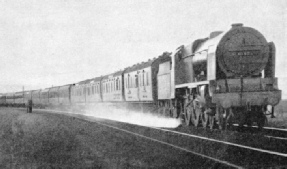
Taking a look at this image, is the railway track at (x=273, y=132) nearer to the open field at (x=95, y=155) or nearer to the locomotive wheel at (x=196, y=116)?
the locomotive wheel at (x=196, y=116)

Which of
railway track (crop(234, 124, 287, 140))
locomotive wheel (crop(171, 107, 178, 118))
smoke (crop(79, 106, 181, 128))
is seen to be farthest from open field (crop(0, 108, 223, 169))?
smoke (crop(79, 106, 181, 128))

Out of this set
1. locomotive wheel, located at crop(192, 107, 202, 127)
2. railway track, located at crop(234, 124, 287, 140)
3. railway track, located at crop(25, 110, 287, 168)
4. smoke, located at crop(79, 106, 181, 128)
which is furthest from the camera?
smoke, located at crop(79, 106, 181, 128)

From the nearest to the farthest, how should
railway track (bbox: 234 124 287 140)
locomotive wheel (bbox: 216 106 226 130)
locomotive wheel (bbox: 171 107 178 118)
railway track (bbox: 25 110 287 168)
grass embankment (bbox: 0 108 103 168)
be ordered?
railway track (bbox: 25 110 287 168) → grass embankment (bbox: 0 108 103 168) → railway track (bbox: 234 124 287 140) → locomotive wheel (bbox: 216 106 226 130) → locomotive wheel (bbox: 171 107 178 118)

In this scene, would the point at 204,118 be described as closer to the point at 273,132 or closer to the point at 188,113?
the point at 188,113

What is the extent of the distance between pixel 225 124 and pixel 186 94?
2.86 m

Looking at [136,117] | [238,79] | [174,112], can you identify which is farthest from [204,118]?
[136,117]

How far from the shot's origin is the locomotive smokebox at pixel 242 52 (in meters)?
12.4

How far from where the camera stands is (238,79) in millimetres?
12156

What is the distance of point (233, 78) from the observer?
485 inches

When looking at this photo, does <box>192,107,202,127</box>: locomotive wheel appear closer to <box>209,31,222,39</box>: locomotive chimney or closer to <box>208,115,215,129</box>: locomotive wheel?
<box>208,115,215,129</box>: locomotive wheel

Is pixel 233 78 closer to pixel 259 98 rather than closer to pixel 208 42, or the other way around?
pixel 259 98

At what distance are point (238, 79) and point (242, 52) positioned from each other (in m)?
1.01

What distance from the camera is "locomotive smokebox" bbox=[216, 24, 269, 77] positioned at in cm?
1240

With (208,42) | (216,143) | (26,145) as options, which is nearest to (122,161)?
(216,143)
